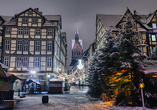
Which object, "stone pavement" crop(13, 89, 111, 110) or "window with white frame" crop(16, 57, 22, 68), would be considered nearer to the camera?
"stone pavement" crop(13, 89, 111, 110)

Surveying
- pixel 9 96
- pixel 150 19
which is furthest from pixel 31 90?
pixel 150 19

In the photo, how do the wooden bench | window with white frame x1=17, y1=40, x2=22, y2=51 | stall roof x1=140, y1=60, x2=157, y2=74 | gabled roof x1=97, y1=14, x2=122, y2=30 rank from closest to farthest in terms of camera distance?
stall roof x1=140, y1=60, x2=157, y2=74 < the wooden bench < gabled roof x1=97, y1=14, x2=122, y2=30 < window with white frame x1=17, y1=40, x2=22, y2=51

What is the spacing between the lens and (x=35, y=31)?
36375 millimetres

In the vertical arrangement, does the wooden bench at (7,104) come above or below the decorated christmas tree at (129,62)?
below

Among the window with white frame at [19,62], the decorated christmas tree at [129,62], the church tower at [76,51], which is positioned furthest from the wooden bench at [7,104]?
the church tower at [76,51]

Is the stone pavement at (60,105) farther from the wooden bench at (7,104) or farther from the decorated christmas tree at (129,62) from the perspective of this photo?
the decorated christmas tree at (129,62)

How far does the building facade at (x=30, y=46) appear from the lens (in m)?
35.0

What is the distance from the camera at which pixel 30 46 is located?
3600 cm

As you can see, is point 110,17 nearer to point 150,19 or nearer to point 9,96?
point 150,19

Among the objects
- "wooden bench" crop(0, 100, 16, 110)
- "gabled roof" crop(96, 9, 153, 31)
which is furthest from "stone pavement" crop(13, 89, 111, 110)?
"gabled roof" crop(96, 9, 153, 31)

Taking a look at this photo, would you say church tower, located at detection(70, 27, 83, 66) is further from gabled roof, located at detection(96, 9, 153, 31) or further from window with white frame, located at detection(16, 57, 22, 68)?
window with white frame, located at detection(16, 57, 22, 68)

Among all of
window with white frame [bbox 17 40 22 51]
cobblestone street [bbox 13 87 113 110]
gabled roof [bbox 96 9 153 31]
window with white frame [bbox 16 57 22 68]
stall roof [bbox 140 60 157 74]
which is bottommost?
cobblestone street [bbox 13 87 113 110]

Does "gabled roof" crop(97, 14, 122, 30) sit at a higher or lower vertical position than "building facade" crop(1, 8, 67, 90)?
higher

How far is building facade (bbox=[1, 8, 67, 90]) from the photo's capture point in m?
35.0
